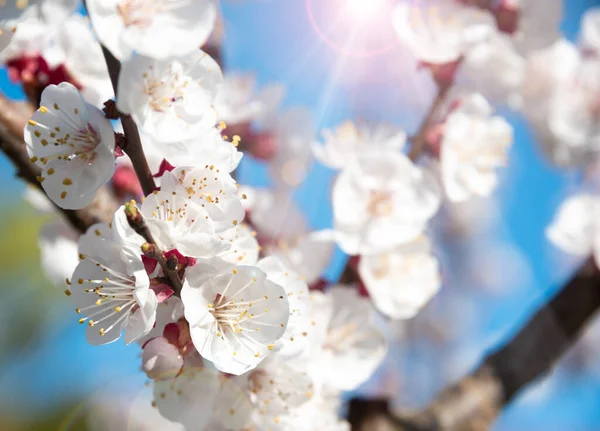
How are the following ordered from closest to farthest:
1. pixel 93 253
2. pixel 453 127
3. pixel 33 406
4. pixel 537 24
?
pixel 93 253 < pixel 453 127 < pixel 537 24 < pixel 33 406

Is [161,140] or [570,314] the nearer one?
[161,140]

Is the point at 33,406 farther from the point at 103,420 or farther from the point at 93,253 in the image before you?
the point at 93,253

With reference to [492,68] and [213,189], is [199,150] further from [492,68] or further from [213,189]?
[492,68]

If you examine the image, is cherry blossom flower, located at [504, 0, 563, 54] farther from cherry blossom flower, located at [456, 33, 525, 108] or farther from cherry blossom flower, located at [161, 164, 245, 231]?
cherry blossom flower, located at [161, 164, 245, 231]

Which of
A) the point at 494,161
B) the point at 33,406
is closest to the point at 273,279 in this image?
the point at 494,161

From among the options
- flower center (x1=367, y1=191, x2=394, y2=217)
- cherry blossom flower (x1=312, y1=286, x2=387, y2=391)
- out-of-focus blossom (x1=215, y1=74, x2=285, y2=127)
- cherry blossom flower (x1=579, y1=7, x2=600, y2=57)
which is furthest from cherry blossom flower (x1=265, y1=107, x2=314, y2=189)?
cherry blossom flower (x1=579, y1=7, x2=600, y2=57)

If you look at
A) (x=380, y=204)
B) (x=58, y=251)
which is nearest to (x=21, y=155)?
(x=58, y=251)
